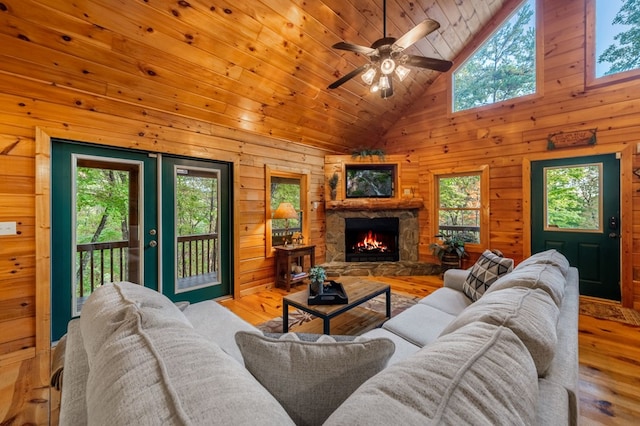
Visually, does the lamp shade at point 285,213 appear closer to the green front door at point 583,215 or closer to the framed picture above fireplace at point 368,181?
the framed picture above fireplace at point 368,181

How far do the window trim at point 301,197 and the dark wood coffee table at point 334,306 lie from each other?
1653mm

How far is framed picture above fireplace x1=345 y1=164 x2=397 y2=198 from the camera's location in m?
5.19

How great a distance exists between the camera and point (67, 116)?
2561 millimetres

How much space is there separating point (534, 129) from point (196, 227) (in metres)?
5.11

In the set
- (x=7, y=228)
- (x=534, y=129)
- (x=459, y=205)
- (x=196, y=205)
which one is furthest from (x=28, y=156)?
(x=534, y=129)

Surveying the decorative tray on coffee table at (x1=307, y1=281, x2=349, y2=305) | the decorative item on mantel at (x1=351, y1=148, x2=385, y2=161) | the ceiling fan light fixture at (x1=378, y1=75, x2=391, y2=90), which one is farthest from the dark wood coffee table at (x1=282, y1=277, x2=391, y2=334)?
the decorative item on mantel at (x1=351, y1=148, x2=385, y2=161)

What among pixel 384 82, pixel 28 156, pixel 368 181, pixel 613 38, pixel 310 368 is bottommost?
pixel 310 368

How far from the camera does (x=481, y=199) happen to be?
15.1 feet

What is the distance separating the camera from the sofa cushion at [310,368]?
76cm

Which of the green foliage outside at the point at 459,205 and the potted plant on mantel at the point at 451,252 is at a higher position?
the green foliage outside at the point at 459,205

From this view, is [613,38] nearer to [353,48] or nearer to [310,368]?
[353,48]

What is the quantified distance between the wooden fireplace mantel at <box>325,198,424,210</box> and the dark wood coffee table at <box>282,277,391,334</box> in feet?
7.00

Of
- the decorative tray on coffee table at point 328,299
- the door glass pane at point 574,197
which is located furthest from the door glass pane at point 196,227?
the door glass pane at point 574,197

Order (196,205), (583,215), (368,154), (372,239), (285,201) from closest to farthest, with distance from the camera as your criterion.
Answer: (196,205) < (583,215) < (285,201) < (368,154) < (372,239)
